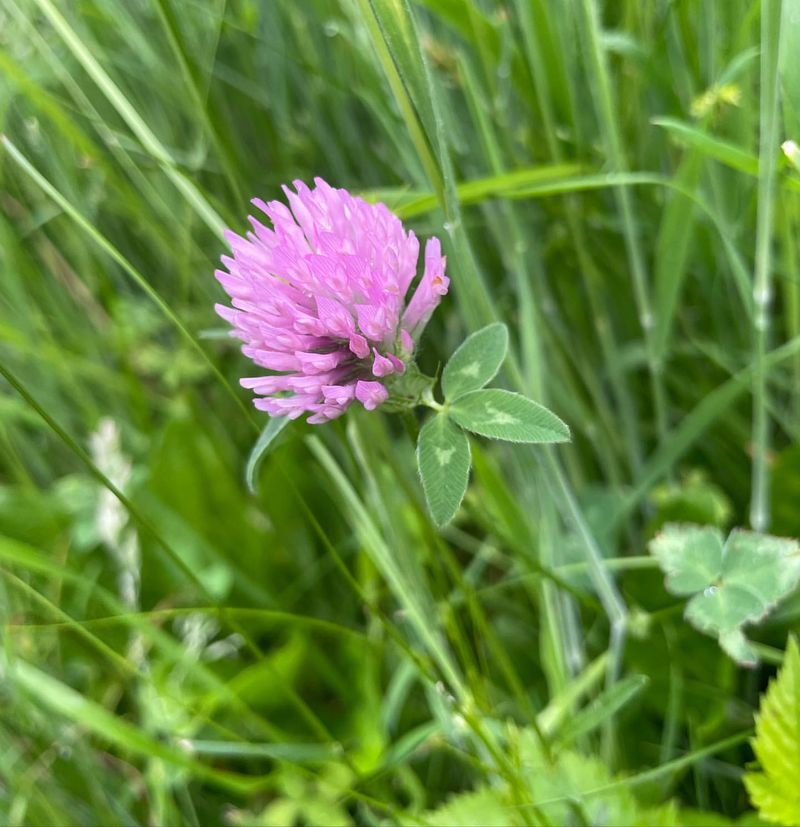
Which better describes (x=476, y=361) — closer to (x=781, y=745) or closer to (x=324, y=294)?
(x=324, y=294)

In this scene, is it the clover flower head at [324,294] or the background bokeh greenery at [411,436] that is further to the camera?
the background bokeh greenery at [411,436]

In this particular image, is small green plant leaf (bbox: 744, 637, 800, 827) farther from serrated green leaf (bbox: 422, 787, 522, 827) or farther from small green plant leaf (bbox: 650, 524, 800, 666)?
serrated green leaf (bbox: 422, 787, 522, 827)

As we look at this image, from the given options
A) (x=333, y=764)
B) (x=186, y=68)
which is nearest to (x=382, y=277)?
(x=186, y=68)

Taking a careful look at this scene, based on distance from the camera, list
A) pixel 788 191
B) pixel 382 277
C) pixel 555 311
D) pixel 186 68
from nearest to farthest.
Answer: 1. pixel 382 277
2. pixel 186 68
3. pixel 788 191
4. pixel 555 311

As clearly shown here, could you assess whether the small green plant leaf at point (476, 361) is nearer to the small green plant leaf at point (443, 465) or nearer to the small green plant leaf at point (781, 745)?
the small green plant leaf at point (443, 465)

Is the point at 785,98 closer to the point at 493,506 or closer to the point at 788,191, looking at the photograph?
the point at 788,191

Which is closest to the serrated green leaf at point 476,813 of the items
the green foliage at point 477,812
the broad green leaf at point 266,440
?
the green foliage at point 477,812

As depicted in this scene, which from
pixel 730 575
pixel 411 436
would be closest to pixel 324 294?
pixel 411 436
